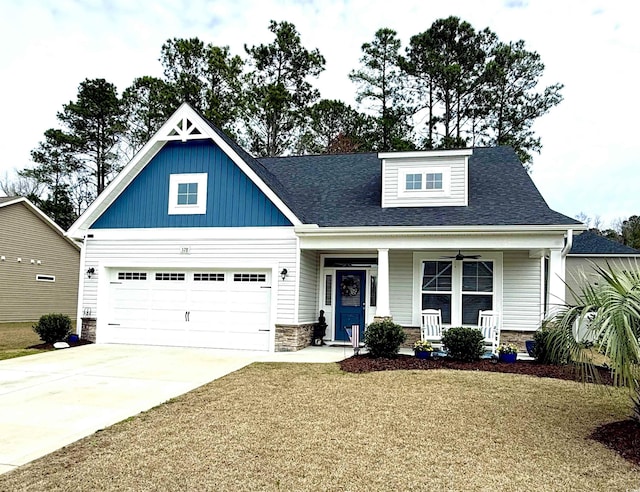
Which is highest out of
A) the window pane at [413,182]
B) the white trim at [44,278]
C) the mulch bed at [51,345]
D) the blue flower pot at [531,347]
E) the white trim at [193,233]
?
the window pane at [413,182]

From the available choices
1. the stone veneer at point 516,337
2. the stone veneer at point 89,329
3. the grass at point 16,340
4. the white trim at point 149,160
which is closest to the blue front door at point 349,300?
the white trim at point 149,160

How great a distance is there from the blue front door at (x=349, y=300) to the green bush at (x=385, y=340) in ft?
10.7

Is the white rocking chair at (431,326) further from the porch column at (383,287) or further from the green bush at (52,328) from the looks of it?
the green bush at (52,328)

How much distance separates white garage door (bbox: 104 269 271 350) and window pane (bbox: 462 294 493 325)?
4.93 meters

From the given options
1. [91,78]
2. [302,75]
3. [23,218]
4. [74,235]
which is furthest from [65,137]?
[74,235]

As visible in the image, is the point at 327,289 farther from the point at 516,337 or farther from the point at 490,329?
the point at 516,337

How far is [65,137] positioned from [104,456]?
94.4ft

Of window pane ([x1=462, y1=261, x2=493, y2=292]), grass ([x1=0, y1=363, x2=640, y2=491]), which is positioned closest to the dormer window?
window pane ([x1=462, y1=261, x2=493, y2=292])

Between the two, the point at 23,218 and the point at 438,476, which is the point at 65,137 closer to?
the point at 23,218

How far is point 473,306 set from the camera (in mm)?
13523

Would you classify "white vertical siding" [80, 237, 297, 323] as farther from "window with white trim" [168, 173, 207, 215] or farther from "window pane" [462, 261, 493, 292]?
"window pane" [462, 261, 493, 292]

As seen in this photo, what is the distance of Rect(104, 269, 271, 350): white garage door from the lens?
1345 centimetres

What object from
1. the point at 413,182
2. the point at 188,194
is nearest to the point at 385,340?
the point at 413,182

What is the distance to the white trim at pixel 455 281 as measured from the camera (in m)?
13.4
